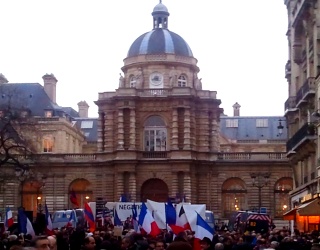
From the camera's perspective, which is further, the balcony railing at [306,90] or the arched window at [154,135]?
the arched window at [154,135]

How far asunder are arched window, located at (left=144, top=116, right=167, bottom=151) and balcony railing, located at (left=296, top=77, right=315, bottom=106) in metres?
27.6

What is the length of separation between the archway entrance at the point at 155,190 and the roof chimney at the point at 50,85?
21946 millimetres

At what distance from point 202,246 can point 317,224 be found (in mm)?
25370

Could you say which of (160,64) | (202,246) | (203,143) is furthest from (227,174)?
(202,246)

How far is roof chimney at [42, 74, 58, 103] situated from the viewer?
3526 inches

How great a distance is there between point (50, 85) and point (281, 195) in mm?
30390

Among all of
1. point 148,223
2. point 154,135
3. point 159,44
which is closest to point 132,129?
point 154,135

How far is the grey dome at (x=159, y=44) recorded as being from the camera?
3034 inches

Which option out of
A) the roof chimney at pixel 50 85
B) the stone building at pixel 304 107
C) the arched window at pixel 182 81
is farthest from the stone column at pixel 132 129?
the stone building at pixel 304 107

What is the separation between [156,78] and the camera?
76.1 m

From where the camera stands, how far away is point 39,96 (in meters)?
86.2

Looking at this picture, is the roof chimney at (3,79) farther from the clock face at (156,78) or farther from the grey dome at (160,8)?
the clock face at (156,78)

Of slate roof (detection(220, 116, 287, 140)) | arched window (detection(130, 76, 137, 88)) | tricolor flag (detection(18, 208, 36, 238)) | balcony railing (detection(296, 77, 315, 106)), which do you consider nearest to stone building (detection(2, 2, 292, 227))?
arched window (detection(130, 76, 137, 88))

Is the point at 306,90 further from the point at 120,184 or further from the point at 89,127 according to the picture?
the point at 89,127
